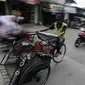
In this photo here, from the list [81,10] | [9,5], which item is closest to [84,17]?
[81,10]

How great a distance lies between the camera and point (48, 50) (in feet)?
15.2

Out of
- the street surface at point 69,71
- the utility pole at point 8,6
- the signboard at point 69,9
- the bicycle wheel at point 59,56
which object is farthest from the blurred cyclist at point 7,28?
the signboard at point 69,9

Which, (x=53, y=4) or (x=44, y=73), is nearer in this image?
(x=44, y=73)

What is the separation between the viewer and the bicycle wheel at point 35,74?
3339mm

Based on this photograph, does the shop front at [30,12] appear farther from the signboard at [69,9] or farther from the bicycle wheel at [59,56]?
the bicycle wheel at [59,56]

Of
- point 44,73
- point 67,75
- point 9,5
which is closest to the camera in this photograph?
point 44,73

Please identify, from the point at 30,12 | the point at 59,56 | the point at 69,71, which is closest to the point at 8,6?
the point at 30,12

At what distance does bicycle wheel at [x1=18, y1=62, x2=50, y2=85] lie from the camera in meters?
3.34

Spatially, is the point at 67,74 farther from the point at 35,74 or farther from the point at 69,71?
the point at 35,74

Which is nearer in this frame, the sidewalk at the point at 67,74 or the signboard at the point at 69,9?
the sidewalk at the point at 67,74

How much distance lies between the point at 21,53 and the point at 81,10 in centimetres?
1158

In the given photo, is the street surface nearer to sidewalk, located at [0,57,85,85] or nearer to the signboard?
sidewalk, located at [0,57,85,85]

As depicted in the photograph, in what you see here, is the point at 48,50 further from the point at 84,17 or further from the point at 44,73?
the point at 84,17

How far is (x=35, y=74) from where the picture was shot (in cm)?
369
